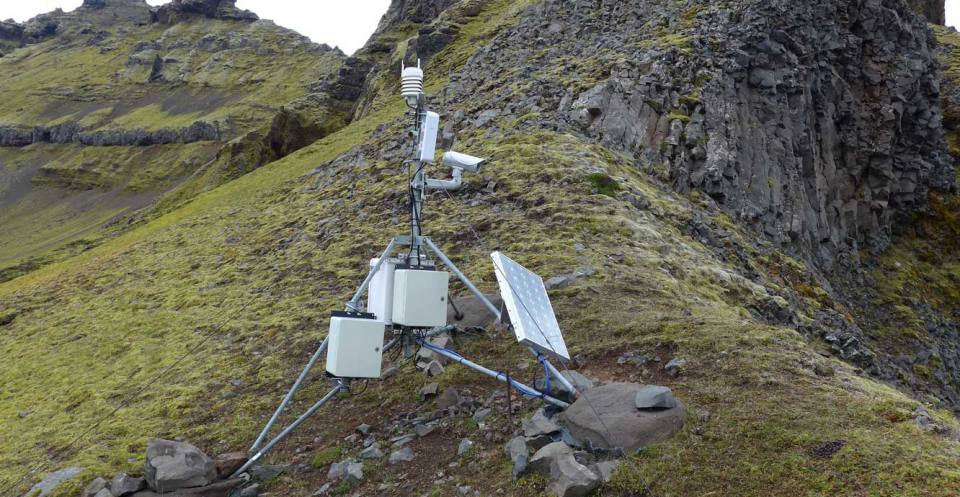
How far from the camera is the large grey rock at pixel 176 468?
9.46 meters

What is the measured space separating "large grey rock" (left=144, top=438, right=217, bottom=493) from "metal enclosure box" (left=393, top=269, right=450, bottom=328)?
3380 millimetres

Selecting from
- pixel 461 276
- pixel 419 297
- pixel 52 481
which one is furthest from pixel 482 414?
pixel 52 481

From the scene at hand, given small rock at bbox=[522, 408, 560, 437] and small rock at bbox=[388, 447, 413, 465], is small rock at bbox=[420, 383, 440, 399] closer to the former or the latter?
small rock at bbox=[388, 447, 413, 465]

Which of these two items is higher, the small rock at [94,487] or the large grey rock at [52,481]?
the small rock at [94,487]

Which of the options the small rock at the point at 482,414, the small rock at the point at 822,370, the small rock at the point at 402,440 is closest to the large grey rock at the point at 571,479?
the small rock at the point at 482,414

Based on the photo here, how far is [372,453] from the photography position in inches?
397

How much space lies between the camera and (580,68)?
32.0 metres

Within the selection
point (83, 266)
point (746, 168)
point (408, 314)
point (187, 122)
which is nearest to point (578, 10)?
point (746, 168)

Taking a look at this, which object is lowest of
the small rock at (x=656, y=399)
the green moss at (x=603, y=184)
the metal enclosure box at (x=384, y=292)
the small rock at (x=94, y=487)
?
the small rock at (x=94, y=487)

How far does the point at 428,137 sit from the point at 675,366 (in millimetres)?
5229

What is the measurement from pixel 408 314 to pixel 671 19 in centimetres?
3151

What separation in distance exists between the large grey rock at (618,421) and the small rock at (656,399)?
0.07 m

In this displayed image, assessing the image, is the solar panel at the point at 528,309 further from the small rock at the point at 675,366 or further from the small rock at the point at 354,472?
the small rock at the point at 354,472

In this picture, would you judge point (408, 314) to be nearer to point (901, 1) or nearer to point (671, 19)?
point (671, 19)
